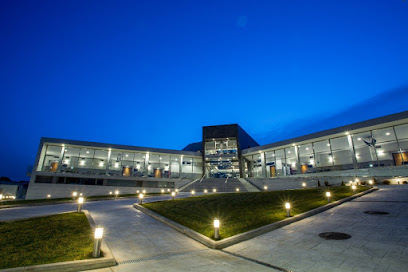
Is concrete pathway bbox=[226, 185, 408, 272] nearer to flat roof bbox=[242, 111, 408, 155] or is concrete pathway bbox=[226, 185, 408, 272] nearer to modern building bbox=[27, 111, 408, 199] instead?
modern building bbox=[27, 111, 408, 199]

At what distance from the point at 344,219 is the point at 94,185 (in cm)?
3976

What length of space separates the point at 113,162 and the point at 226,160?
93.9ft

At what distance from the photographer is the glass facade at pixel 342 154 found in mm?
31031

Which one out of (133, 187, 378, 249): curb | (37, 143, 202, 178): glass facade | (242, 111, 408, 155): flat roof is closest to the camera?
(133, 187, 378, 249): curb

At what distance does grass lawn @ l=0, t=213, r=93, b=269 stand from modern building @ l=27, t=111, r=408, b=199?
97.9 ft

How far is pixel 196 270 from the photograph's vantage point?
202 inches

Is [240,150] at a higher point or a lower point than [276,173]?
higher

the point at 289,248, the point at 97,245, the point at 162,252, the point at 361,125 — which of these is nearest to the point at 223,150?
the point at 361,125

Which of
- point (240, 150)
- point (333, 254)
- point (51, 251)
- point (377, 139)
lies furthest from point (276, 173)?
point (51, 251)

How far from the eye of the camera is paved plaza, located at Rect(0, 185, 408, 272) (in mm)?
5262

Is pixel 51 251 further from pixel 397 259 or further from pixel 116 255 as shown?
pixel 397 259

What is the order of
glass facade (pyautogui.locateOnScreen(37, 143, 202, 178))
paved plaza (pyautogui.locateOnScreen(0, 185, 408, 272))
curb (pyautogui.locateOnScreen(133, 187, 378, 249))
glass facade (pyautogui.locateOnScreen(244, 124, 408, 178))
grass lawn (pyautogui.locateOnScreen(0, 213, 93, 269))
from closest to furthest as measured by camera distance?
paved plaza (pyautogui.locateOnScreen(0, 185, 408, 272))
grass lawn (pyautogui.locateOnScreen(0, 213, 93, 269))
curb (pyautogui.locateOnScreen(133, 187, 378, 249))
glass facade (pyautogui.locateOnScreen(244, 124, 408, 178))
glass facade (pyautogui.locateOnScreen(37, 143, 202, 178))

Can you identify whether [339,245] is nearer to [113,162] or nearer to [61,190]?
[61,190]

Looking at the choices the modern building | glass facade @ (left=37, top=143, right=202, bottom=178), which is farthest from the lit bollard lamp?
glass facade @ (left=37, top=143, right=202, bottom=178)
